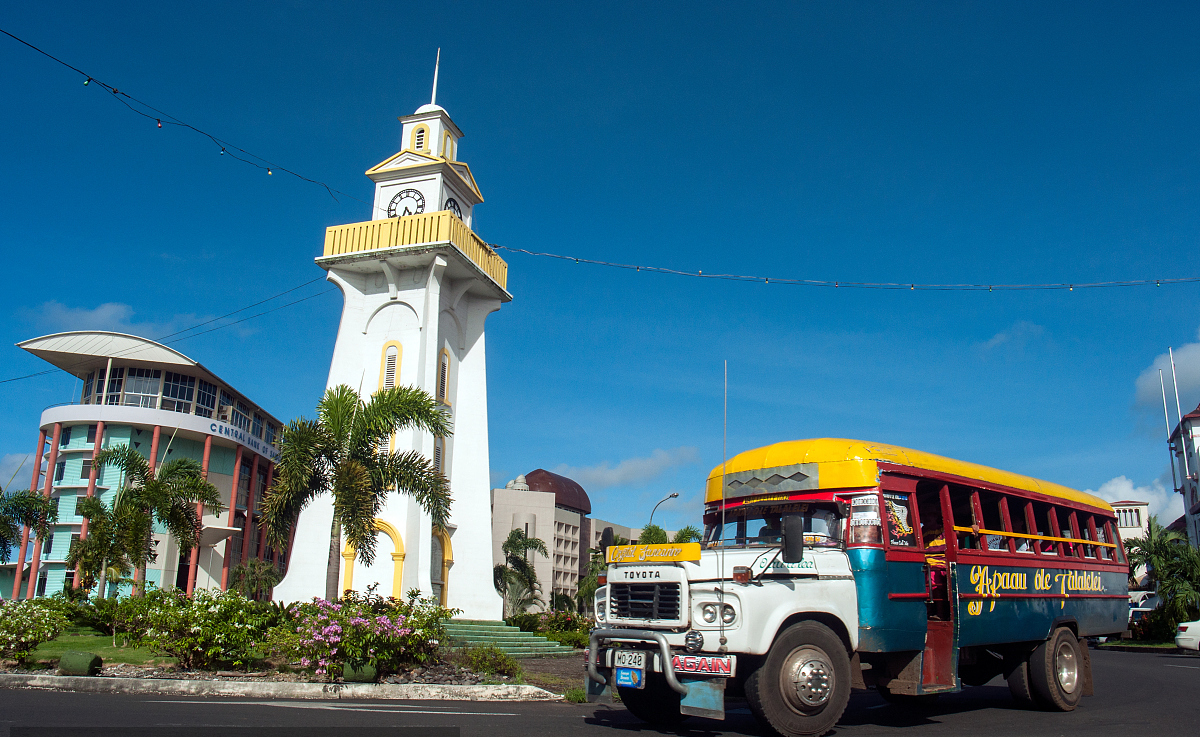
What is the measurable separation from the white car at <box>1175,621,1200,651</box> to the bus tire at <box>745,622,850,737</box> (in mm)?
26731

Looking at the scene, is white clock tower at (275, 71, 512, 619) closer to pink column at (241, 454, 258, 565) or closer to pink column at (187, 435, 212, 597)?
pink column at (187, 435, 212, 597)

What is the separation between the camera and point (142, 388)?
47.3 m

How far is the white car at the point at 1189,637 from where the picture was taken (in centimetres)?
2774

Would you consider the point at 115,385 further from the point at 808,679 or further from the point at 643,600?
the point at 808,679

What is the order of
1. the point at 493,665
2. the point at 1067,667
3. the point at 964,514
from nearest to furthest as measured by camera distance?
the point at 964,514
the point at 1067,667
the point at 493,665

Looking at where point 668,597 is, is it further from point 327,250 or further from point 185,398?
point 185,398

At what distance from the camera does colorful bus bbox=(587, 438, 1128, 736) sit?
7.86m

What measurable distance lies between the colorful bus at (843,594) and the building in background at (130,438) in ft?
128

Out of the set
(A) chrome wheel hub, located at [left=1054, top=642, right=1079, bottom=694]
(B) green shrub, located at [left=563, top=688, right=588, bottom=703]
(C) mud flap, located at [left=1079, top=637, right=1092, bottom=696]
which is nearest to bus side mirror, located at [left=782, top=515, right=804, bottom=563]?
(B) green shrub, located at [left=563, top=688, right=588, bottom=703]

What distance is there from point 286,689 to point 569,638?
1699 centimetres

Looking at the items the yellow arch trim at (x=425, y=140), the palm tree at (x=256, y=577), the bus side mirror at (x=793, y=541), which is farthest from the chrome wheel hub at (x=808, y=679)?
the palm tree at (x=256, y=577)

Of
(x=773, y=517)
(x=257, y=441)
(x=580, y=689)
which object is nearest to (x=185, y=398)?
(x=257, y=441)

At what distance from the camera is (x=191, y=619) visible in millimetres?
13211

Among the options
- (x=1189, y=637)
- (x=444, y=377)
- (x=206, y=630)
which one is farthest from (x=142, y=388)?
(x=1189, y=637)
